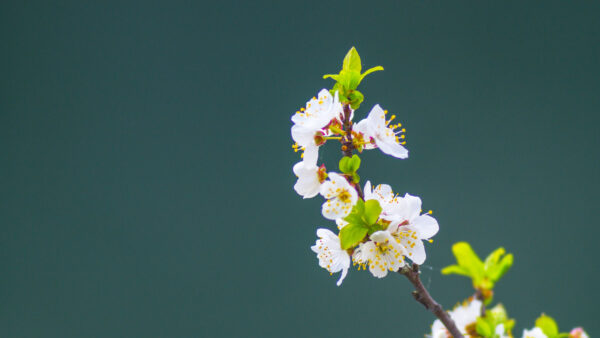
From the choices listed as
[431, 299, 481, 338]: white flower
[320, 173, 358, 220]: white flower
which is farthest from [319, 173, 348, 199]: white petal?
[431, 299, 481, 338]: white flower

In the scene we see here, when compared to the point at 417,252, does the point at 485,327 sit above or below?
below

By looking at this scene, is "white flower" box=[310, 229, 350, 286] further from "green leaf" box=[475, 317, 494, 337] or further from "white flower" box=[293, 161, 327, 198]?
"green leaf" box=[475, 317, 494, 337]

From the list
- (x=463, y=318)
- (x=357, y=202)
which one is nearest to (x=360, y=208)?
(x=357, y=202)

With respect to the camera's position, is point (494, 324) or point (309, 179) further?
point (309, 179)

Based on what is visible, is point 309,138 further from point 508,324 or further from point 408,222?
point 508,324

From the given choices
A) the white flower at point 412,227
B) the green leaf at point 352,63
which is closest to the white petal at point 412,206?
the white flower at point 412,227

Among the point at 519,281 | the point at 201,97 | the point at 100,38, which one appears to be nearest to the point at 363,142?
the point at 519,281

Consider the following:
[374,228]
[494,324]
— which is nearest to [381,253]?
[374,228]

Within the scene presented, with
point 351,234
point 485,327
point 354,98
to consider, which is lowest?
point 485,327
